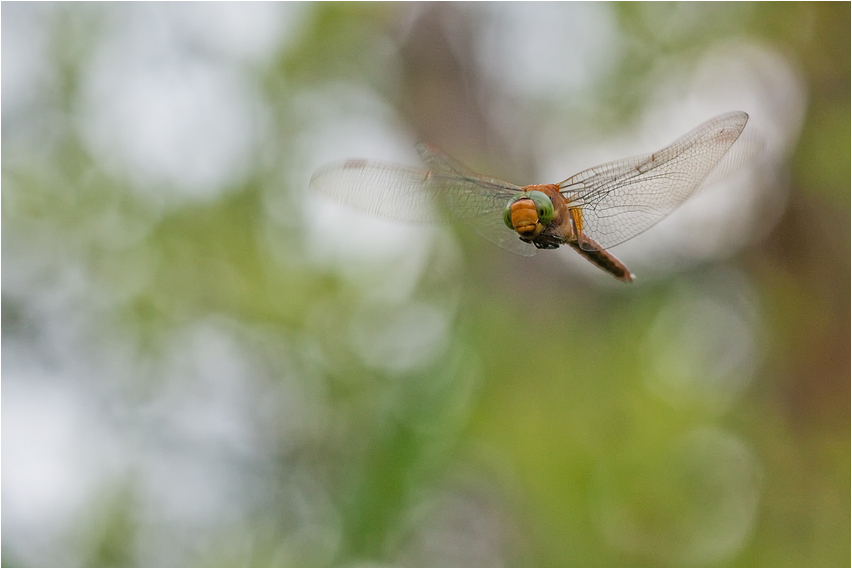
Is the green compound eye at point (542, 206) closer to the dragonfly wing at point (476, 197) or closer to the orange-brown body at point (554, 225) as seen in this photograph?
the orange-brown body at point (554, 225)

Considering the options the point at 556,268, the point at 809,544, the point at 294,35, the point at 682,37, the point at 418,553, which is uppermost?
the point at 682,37

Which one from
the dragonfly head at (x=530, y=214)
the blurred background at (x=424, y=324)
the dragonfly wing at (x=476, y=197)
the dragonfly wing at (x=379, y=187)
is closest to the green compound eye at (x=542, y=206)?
the dragonfly head at (x=530, y=214)

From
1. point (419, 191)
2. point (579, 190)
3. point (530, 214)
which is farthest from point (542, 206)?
point (419, 191)

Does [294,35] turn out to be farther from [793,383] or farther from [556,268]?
[793,383]

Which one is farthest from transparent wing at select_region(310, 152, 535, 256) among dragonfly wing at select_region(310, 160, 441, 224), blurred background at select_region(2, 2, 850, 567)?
blurred background at select_region(2, 2, 850, 567)

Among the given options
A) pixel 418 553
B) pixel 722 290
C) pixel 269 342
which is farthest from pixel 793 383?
pixel 269 342

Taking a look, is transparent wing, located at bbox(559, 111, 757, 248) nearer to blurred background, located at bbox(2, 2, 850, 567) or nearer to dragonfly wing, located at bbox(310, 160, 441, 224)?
dragonfly wing, located at bbox(310, 160, 441, 224)

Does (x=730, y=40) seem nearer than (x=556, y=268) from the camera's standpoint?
Yes
